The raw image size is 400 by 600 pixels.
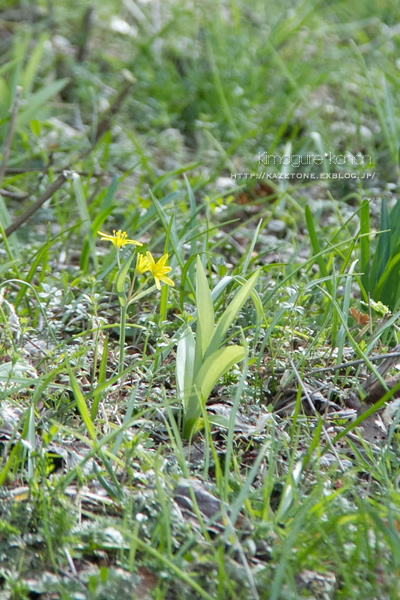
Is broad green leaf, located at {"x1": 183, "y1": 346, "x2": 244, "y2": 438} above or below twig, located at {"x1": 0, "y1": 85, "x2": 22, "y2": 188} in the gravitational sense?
below

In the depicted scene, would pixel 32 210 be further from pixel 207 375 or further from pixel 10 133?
pixel 207 375

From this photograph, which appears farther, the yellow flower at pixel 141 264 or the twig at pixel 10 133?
the twig at pixel 10 133

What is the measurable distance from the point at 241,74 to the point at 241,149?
0.77m

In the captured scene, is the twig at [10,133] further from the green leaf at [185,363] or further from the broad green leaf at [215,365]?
the broad green leaf at [215,365]

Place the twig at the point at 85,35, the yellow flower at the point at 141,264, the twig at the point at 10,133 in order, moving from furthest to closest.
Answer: the twig at the point at 85,35, the twig at the point at 10,133, the yellow flower at the point at 141,264

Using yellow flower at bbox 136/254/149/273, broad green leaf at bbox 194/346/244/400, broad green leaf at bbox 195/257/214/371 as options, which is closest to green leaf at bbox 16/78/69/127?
yellow flower at bbox 136/254/149/273

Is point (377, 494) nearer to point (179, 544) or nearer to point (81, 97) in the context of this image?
point (179, 544)

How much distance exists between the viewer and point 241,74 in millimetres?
3562

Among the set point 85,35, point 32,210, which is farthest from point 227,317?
point 85,35

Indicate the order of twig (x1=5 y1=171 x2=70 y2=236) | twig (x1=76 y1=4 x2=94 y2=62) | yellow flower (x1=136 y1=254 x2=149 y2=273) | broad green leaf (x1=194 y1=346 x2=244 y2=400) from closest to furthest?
broad green leaf (x1=194 y1=346 x2=244 y2=400) < yellow flower (x1=136 y1=254 x2=149 y2=273) < twig (x1=5 y1=171 x2=70 y2=236) < twig (x1=76 y1=4 x2=94 y2=62)

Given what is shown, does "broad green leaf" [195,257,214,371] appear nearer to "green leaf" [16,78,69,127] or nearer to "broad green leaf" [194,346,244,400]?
"broad green leaf" [194,346,244,400]

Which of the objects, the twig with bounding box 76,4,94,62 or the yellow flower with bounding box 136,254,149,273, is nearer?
the yellow flower with bounding box 136,254,149,273

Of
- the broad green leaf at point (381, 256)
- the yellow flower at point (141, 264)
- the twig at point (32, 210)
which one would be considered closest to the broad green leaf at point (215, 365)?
the yellow flower at point (141, 264)

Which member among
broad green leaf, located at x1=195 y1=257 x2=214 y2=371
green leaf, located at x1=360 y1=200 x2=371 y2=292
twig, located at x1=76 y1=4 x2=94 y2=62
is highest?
twig, located at x1=76 y1=4 x2=94 y2=62
